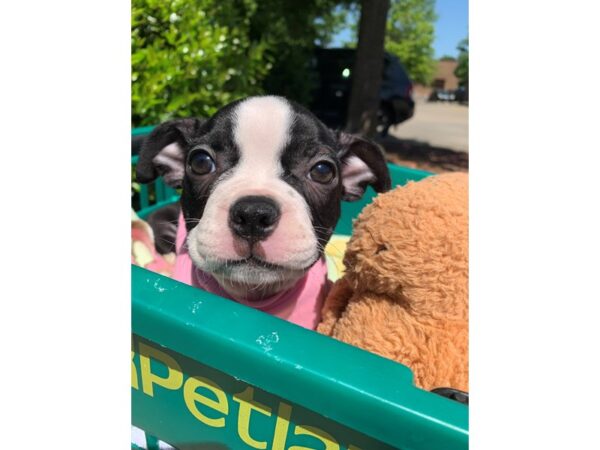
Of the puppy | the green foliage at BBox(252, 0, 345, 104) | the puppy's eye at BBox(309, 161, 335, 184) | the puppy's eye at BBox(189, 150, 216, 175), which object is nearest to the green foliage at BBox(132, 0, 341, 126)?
the green foliage at BBox(252, 0, 345, 104)

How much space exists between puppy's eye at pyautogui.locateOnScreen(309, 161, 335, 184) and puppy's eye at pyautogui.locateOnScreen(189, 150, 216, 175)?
17cm

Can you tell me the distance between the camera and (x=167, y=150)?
1112mm

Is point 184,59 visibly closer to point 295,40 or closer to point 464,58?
point 464,58

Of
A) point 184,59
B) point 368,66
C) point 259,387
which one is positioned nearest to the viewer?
point 259,387

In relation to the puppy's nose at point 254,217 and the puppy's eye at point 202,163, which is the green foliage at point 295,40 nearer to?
the puppy's eye at point 202,163

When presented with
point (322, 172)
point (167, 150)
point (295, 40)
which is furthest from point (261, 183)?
point (295, 40)

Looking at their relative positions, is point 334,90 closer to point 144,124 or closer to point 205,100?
point 205,100

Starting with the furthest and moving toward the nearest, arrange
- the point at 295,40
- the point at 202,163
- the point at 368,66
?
the point at 295,40, the point at 368,66, the point at 202,163

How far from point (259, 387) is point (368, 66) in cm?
309

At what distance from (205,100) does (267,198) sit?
1.41 meters

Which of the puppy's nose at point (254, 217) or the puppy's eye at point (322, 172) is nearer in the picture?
the puppy's nose at point (254, 217)

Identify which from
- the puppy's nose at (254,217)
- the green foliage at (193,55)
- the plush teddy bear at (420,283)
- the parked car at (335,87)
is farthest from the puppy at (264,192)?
the parked car at (335,87)

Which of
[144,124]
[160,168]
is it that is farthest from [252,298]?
[144,124]

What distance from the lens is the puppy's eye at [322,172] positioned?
2.91 feet
